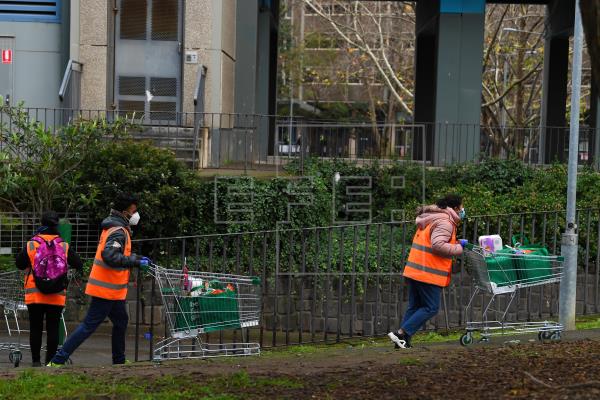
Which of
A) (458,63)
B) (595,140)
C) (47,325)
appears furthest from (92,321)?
(595,140)

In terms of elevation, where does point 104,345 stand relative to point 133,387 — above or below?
below

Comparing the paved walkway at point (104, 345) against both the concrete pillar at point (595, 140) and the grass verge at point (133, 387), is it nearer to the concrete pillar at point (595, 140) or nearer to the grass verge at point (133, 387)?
the grass verge at point (133, 387)

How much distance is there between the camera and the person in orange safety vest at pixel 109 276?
9195 mm

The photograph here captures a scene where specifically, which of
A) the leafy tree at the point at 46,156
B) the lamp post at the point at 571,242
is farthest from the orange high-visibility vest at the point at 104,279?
the lamp post at the point at 571,242

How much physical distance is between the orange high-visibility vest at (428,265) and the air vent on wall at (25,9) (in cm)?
1106

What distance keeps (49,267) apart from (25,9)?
9.95m

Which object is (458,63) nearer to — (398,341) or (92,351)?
(92,351)

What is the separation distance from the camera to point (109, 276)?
9.32 m

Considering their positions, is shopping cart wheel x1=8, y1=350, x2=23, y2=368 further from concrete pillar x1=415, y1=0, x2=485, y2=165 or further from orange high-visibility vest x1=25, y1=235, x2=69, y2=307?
concrete pillar x1=415, y1=0, x2=485, y2=165

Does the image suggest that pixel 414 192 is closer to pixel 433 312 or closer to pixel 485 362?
pixel 433 312

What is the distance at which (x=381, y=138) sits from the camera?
1778cm

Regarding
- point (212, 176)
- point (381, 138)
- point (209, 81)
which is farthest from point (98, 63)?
point (381, 138)

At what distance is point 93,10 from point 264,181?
5361mm

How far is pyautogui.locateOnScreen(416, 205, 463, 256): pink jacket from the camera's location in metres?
9.62
